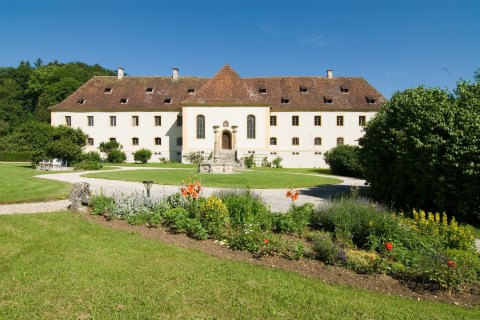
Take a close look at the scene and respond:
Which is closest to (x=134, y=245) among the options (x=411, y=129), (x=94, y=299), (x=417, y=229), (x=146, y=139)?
(x=94, y=299)

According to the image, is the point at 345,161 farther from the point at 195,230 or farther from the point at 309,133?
the point at 195,230

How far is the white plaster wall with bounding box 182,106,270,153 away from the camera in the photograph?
124 feet

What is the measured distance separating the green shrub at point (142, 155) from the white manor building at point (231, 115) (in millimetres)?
1554

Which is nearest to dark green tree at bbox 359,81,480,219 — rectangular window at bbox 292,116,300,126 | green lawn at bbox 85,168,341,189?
green lawn at bbox 85,168,341,189

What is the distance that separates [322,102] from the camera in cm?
4062

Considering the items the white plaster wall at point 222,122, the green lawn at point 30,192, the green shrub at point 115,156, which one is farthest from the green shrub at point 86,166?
the white plaster wall at point 222,122

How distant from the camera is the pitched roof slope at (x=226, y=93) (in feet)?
122

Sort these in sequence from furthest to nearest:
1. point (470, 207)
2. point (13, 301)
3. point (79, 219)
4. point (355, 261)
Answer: point (470, 207)
point (79, 219)
point (355, 261)
point (13, 301)

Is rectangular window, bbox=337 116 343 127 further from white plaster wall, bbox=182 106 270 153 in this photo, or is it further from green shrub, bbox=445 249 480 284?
green shrub, bbox=445 249 480 284

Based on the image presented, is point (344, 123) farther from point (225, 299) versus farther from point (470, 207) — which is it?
point (225, 299)

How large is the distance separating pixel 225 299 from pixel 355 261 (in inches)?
98.6

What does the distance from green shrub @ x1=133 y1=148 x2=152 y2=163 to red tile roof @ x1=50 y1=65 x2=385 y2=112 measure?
5.59m

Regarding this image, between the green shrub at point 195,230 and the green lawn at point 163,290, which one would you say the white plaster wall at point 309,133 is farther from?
the green lawn at point 163,290

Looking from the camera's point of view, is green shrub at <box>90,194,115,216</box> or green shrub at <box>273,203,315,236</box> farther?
green shrub at <box>90,194,115,216</box>
